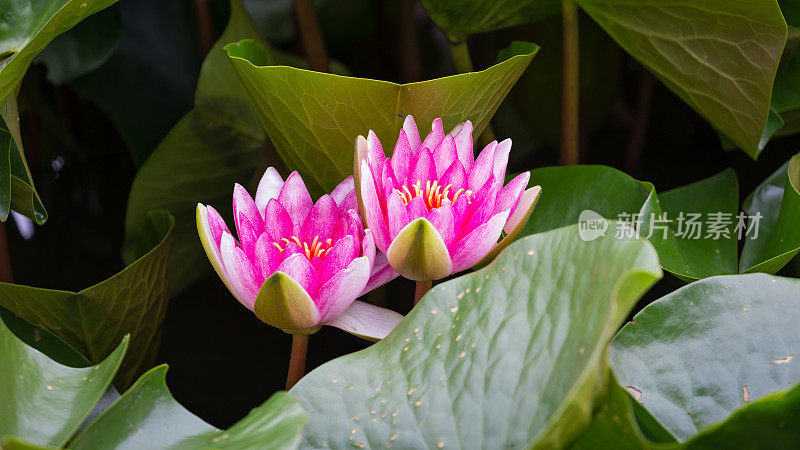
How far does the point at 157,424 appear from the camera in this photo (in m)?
0.39

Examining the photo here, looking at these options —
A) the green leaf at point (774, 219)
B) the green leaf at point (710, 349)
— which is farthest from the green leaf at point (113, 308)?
the green leaf at point (774, 219)

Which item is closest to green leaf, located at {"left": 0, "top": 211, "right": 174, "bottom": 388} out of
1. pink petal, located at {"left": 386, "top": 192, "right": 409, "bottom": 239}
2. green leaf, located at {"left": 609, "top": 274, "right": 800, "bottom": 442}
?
pink petal, located at {"left": 386, "top": 192, "right": 409, "bottom": 239}

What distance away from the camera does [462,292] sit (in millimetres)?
421

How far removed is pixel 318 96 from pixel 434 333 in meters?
0.20

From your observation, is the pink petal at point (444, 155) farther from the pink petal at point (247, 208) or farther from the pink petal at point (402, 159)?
the pink petal at point (247, 208)

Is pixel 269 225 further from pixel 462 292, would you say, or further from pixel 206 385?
pixel 206 385

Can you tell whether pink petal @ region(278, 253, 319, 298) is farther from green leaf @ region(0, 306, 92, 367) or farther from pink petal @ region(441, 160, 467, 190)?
green leaf @ region(0, 306, 92, 367)

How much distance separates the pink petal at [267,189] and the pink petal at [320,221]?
0.03 m

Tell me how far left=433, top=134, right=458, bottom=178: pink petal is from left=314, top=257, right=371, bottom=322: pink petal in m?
0.09

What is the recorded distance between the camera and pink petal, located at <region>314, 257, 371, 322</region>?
42cm

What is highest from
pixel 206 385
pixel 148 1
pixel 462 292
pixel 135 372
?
pixel 148 1

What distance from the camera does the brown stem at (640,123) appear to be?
1.03 meters

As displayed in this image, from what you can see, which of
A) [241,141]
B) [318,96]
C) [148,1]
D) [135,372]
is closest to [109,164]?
[148,1]

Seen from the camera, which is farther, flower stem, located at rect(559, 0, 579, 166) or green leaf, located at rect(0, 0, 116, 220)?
flower stem, located at rect(559, 0, 579, 166)
